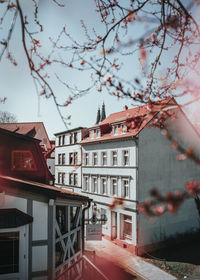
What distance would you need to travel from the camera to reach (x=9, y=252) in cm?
725

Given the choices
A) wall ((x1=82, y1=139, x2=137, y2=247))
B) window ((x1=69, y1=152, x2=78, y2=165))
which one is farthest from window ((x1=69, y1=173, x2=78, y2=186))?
wall ((x1=82, y1=139, x2=137, y2=247))

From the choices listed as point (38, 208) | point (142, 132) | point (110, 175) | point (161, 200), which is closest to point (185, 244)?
point (110, 175)

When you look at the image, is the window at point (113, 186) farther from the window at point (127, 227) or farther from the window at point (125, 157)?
Answer: the window at point (127, 227)

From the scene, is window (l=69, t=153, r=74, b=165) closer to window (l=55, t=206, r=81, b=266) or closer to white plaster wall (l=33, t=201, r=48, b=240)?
window (l=55, t=206, r=81, b=266)

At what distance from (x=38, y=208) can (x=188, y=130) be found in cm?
1896

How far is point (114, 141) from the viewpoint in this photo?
23.3 m

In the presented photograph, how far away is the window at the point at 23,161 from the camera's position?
12594 millimetres

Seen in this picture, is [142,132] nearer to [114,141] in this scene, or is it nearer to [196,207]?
[114,141]

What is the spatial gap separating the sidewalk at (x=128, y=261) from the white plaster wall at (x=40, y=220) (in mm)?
10930

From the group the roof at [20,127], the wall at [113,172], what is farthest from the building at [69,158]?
the roof at [20,127]

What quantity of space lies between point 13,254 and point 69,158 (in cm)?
2610

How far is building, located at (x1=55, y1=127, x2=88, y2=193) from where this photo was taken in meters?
30.3

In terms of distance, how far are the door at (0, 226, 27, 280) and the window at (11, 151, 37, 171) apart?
5.69m

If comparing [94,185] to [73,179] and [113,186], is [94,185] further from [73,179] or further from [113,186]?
[73,179]
